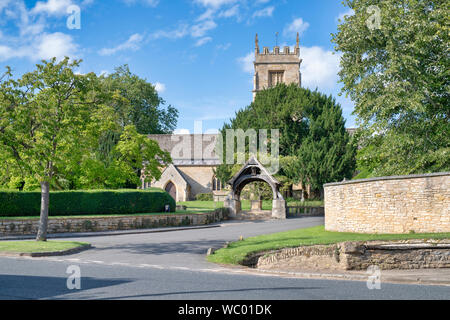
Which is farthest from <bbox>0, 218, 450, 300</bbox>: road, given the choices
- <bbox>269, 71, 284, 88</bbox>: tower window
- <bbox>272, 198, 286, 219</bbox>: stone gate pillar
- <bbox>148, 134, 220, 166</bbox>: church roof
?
<bbox>269, 71, 284, 88</bbox>: tower window

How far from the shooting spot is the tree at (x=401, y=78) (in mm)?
18141

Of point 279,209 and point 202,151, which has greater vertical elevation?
point 202,151

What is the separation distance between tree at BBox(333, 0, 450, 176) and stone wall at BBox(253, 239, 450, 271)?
22.8ft

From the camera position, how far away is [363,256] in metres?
12.6

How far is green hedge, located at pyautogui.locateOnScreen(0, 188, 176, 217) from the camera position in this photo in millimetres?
24188

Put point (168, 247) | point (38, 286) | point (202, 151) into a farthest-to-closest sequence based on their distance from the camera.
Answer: point (202, 151), point (168, 247), point (38, 286)

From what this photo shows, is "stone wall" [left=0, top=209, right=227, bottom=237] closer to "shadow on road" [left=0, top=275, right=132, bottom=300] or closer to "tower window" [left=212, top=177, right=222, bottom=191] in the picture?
"shadow on road" [left=0, top=275, right=132, bottom=300]

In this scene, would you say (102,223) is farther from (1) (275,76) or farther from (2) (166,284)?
(1) (275,76)

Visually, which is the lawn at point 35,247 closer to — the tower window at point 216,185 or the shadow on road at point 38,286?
the shadow on road at point 38,286

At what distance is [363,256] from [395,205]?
3896 millimetres

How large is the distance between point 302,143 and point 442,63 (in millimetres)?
24843

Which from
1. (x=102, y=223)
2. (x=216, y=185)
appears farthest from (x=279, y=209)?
(x=216, y=185)

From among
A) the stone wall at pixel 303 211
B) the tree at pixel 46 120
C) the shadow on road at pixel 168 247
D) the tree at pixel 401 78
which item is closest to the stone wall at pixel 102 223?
the tree at pixel 46 120
